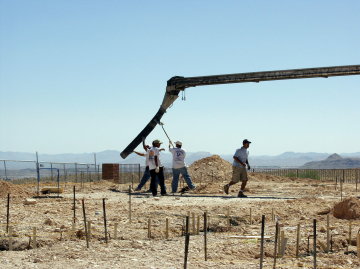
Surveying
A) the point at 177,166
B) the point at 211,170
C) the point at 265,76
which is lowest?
the point at 211,170

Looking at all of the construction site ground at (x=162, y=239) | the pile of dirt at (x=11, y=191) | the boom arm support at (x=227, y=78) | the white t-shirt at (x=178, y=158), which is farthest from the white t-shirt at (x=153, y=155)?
the boom arm support at (x=227, y=78)

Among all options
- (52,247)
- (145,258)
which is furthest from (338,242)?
(52,247)

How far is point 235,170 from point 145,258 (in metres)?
9.07

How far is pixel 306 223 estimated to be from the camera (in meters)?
10.2

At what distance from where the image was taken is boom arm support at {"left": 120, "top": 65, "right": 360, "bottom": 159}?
17.3 metres

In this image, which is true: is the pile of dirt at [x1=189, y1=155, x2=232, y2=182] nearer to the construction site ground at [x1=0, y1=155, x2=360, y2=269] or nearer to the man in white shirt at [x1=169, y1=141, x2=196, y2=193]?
the man in white shirt at [x1=169, y1=141, x2=196, y2=193]

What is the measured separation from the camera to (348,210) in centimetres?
1081

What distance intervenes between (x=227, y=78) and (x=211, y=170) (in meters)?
8.76

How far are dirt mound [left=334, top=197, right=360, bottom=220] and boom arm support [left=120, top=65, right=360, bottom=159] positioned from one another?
711cm

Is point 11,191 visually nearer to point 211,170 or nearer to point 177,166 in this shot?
point 177,166

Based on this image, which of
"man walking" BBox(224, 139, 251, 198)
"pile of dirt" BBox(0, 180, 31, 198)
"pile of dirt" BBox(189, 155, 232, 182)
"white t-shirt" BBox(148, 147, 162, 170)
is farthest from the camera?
"pile of dirt" BBox(189, 155, 232, 182)

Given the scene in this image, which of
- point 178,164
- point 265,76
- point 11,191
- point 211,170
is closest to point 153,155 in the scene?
point 178,164

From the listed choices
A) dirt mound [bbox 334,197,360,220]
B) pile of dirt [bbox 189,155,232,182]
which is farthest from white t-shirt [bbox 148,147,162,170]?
pile of dirt [bbox 189,155,232,182]

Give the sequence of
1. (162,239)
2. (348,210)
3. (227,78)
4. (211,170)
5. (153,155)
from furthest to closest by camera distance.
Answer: (211,170) < (227,78) < (153,155) < (348,210) < (162,239)
